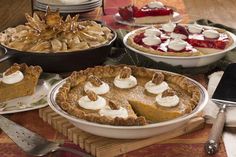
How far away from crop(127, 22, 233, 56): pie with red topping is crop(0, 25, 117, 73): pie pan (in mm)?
158

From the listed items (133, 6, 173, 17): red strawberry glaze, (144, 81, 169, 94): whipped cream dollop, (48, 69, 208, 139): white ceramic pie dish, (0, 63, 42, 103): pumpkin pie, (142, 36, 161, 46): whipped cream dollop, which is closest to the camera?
(48, 69, 208, 139): white ceramic pie dish

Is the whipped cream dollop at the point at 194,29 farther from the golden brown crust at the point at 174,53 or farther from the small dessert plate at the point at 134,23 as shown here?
the small dessert plate at the point at 134,23

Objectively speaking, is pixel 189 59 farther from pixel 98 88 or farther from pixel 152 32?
pixel 98 88

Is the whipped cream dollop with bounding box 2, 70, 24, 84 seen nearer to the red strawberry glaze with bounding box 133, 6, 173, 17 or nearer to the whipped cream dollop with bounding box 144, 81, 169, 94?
the whipped cream dollop with bounding box 144, 81, 169, 94

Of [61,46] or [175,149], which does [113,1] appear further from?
[175,149]

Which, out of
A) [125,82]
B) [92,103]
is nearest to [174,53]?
[125,82]

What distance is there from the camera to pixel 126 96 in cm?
129

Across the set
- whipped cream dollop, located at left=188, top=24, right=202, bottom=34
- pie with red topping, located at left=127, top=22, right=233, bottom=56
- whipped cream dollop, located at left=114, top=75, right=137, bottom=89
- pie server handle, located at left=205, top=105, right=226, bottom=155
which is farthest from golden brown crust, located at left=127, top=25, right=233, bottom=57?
pie server handle, located at left=205, top=105, right=226, bottom=155

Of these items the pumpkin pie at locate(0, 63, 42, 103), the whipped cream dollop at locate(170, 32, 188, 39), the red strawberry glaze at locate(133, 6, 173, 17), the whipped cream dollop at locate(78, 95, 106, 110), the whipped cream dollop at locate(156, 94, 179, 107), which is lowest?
the red strawberry glaze at locate(133, 6, 173, 17)

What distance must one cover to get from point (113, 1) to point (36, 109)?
1.43 meters

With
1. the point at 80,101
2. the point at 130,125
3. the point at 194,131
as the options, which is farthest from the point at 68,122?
the point at 194,131

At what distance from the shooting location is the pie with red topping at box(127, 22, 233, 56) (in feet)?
5.25

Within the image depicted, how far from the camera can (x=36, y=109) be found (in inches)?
54.5

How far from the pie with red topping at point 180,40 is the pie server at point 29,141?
1.79 ft
